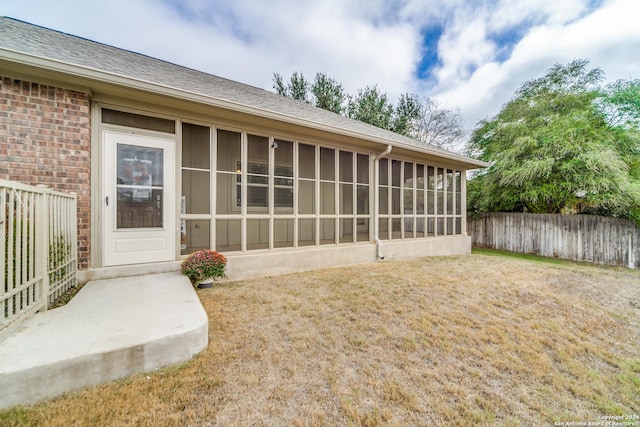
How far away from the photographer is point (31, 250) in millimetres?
2223

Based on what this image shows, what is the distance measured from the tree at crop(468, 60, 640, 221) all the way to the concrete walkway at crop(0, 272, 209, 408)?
1042 cm

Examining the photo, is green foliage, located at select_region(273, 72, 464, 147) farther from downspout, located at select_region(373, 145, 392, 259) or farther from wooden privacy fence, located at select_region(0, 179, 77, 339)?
wooden privacy fence, located at select_region(0, 179, 77, 339)

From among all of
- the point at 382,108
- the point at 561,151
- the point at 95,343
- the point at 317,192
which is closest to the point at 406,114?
the point at 382,108

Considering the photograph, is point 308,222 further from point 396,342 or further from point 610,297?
point 610,297

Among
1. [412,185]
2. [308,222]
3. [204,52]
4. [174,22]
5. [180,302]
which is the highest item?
[204,52]

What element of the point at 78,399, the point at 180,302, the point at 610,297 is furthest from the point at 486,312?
the point at 78,399

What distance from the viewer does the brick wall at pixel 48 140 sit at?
9.87 ft

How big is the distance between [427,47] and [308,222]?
12.9m

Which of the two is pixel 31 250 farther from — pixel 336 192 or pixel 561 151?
pixel 561 151

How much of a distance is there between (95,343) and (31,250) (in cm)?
121

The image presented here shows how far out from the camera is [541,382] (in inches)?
76.1

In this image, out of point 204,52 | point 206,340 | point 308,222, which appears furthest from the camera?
point 204,52

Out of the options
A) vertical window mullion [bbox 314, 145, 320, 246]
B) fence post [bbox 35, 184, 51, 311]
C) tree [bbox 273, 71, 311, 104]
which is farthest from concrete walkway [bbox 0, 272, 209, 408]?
tree [bbox 273, 71, 311, 104]

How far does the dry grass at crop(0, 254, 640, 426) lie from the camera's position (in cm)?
156
